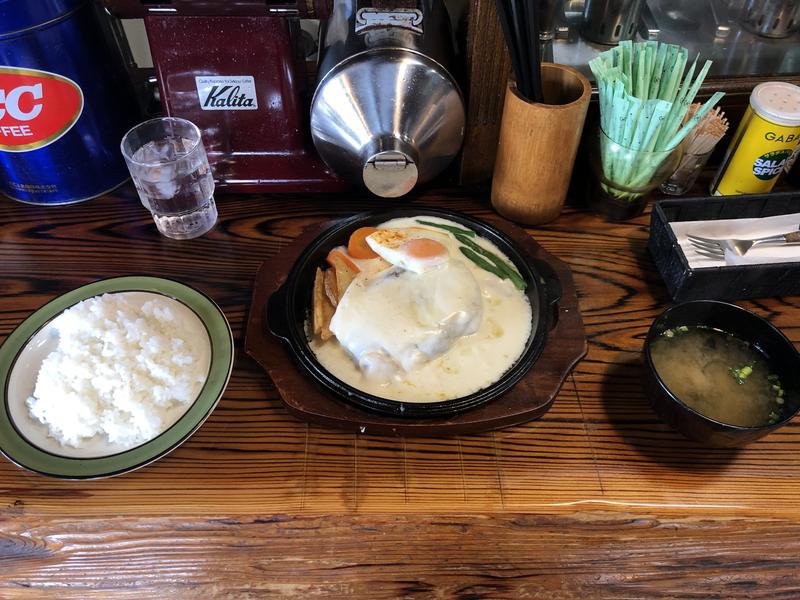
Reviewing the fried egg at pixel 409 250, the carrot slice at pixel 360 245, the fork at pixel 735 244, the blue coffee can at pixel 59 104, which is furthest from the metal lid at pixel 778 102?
the blue coffee can at pixel 59 104

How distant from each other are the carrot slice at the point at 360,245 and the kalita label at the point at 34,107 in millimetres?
735

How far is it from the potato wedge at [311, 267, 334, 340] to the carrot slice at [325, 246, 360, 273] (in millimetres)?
43

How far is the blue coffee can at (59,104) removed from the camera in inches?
54.1

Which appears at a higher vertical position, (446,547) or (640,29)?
(640,29)

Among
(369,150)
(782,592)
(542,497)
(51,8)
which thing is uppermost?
(51,8)

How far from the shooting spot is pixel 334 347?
1323mm

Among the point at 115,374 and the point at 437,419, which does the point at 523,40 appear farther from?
the point at 115,374

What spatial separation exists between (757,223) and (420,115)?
86 centimetres

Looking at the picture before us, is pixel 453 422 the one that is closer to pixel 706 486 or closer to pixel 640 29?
pixel 706 486

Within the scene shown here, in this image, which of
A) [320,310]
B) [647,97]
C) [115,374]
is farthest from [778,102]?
[115,374]

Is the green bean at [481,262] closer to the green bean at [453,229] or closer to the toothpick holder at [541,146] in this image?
the green bean at [453,229]

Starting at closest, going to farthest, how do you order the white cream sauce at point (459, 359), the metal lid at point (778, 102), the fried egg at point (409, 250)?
the white cream sauce at point (459, 359) → the fried egg at point (409, 250) → the metal lid at point (778, 102)

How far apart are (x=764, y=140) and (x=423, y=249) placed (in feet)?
2.89

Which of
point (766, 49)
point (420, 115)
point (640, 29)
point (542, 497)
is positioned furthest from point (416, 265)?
point (766, 49)
